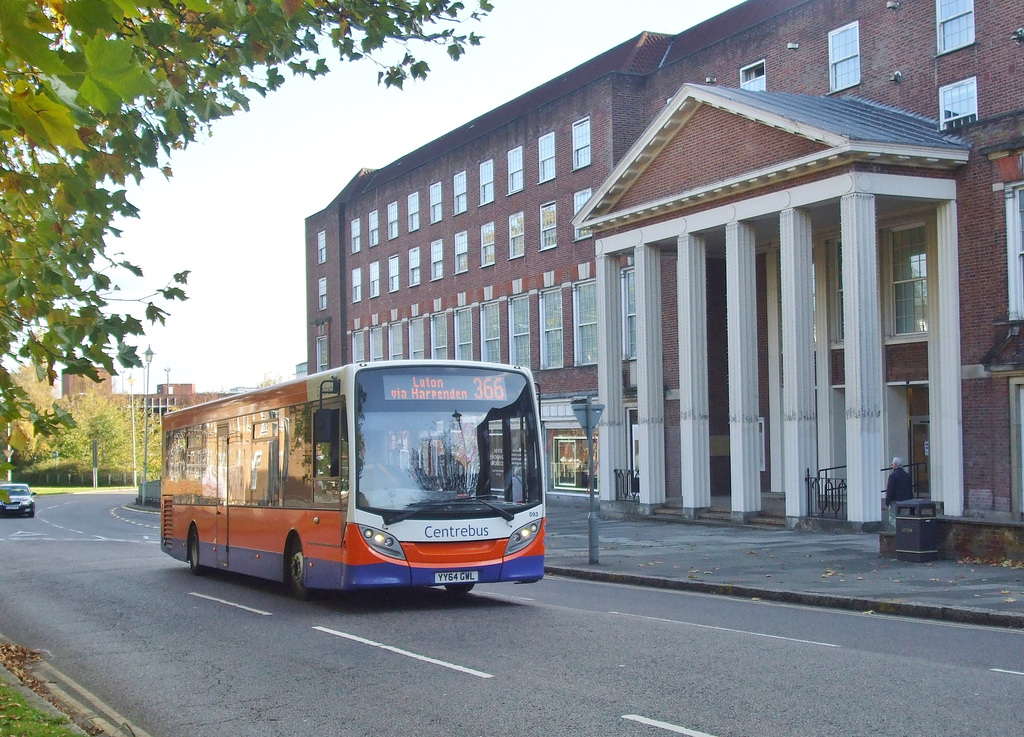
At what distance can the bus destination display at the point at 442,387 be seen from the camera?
14.3 meters

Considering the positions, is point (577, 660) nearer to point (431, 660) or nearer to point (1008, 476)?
point (431, 660)

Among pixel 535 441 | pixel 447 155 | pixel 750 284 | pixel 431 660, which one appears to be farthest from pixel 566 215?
pixel 431 660

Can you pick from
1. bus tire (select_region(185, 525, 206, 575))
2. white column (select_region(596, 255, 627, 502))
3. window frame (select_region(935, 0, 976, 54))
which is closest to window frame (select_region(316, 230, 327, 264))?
white column (select_region(596, 255, 627, 502))

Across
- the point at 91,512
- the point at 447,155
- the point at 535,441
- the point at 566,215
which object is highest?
the point at 447,155

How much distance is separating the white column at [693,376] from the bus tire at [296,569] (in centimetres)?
1568

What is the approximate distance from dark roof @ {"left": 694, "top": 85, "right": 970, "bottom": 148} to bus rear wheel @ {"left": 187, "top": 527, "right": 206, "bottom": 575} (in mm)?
14878

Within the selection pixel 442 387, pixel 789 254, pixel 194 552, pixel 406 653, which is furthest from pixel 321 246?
pixel 406 653

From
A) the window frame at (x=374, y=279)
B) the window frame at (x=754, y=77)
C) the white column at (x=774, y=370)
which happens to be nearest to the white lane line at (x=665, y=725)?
the white column at (x=774, y=370)

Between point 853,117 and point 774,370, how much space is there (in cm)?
829

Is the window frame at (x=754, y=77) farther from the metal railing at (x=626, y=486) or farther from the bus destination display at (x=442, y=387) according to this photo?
the bus destination display at (x=442, y=387)

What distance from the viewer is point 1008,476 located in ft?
81.2

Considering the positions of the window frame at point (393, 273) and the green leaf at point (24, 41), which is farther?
the window frame at point (393, 273)

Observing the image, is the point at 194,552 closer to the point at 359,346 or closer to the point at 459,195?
the point at 459,195

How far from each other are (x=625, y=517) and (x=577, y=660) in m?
23.0
